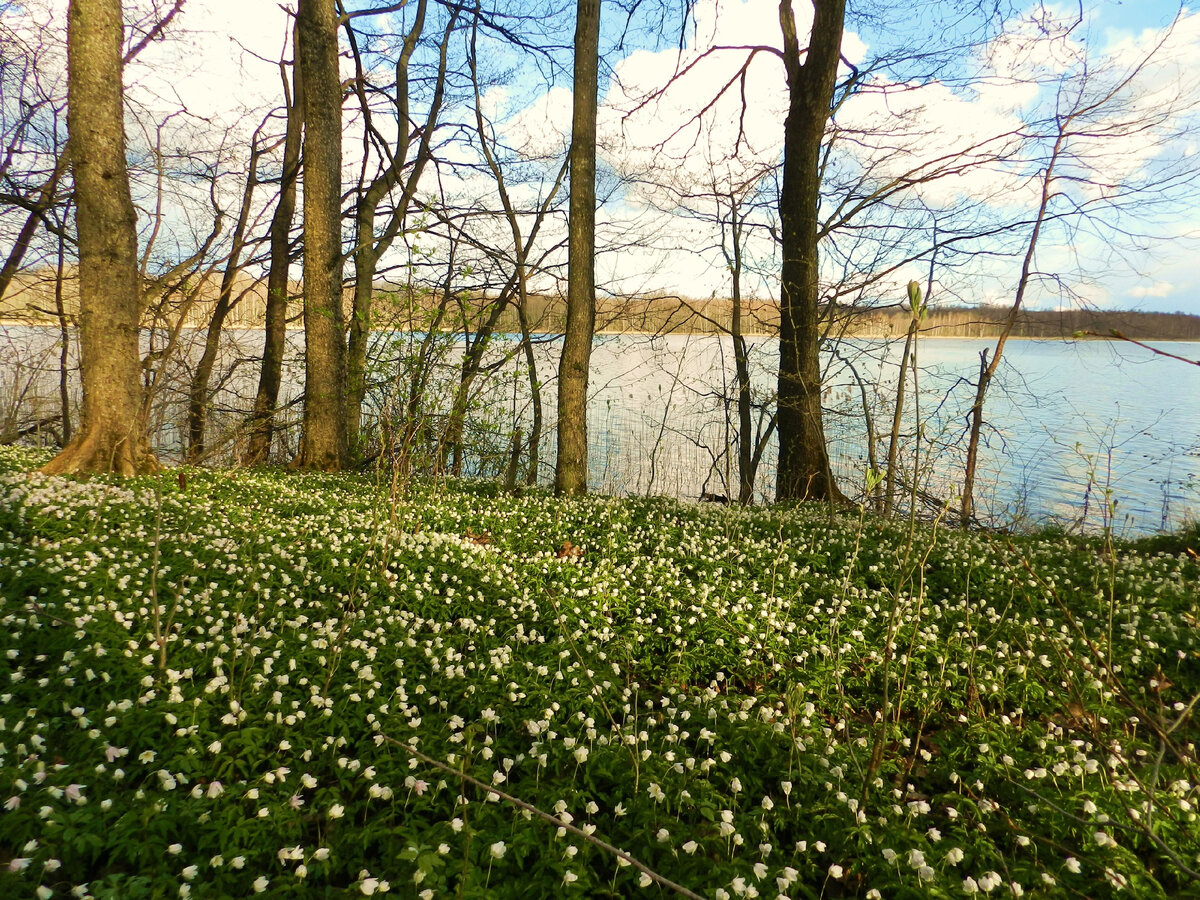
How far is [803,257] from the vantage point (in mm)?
9969

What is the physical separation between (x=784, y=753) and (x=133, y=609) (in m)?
4.36

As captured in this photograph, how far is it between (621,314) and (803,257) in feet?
15.7

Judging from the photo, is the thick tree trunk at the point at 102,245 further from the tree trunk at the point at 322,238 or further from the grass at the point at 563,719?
the tree trunk at the point at 322,238

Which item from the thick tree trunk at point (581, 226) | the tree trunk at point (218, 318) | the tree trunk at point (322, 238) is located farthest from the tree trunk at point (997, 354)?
the tree trunk at point (218, 318)

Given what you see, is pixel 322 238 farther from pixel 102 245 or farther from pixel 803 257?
pixel 803 257

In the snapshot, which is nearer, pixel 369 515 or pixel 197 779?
pixel 197 779

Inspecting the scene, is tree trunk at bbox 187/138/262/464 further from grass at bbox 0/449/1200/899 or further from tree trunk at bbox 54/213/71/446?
grass at bbox 0/449/1200/899

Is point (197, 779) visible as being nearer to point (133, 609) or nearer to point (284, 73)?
point (133, 609)

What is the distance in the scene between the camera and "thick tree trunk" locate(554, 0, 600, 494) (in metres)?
8.34

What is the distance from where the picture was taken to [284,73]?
13703mm

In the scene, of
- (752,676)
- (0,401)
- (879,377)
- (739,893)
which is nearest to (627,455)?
(879,377)

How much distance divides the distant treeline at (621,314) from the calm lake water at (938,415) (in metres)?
0.43

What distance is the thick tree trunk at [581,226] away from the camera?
328 inches

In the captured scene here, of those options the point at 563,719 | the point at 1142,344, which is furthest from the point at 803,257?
the point at 1142,344
